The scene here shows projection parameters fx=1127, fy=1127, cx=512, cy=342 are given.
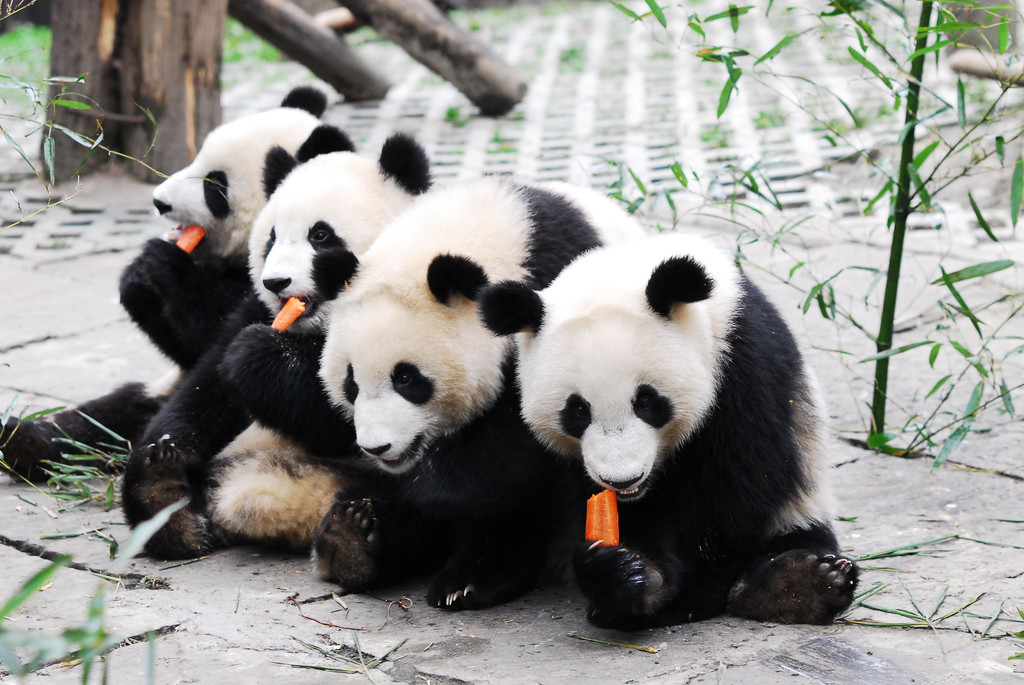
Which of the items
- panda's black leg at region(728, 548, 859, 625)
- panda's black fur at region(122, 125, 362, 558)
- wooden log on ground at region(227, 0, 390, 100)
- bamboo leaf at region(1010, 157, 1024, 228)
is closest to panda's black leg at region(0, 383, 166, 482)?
panda's black fur at region(122, 125, 362, 558)

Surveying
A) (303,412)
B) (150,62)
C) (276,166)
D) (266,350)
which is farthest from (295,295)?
(150,62)

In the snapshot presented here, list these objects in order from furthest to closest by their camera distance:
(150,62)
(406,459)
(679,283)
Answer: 1. (150,62)
2. (406,459)
3. (679,283)

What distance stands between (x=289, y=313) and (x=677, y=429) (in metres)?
1.15

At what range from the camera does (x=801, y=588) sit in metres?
2.47

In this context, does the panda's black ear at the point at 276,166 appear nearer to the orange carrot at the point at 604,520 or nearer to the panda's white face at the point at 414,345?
the panda's white face at the point at 414,345

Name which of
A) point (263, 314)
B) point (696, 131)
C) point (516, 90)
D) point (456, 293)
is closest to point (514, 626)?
point (456, 293)

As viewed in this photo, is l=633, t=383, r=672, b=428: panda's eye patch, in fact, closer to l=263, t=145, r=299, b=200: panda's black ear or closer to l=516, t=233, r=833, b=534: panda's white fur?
l=516, t=233, r=833, b=534: panda's white fur

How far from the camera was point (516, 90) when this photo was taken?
8.72 meters

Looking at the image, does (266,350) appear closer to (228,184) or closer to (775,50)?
(228,184)

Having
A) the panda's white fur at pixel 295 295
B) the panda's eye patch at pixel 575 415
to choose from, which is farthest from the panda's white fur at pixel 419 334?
the panda's eye patch at pixel 575 415

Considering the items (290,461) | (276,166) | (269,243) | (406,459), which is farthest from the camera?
(276,166)

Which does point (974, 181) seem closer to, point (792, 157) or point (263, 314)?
point (792, 157)

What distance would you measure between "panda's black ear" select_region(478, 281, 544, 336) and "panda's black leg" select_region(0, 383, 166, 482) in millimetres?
1729

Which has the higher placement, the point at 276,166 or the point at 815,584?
the point at 276,166
